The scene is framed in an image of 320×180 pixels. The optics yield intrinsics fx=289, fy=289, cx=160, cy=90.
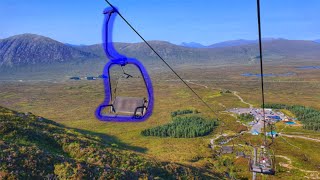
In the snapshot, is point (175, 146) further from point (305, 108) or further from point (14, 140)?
point (305, 108)

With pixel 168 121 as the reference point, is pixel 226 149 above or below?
below

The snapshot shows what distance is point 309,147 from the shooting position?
60719 mm

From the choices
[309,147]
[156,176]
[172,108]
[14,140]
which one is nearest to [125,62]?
[156,176]

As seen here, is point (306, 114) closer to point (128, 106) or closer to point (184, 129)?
point (184, 129)

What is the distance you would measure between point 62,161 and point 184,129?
54724mm

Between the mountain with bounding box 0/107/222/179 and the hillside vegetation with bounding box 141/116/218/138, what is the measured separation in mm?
39056

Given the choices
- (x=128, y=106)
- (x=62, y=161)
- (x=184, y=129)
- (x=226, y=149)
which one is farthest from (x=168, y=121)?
(x=128, y=106)

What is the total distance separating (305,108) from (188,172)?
263 ft

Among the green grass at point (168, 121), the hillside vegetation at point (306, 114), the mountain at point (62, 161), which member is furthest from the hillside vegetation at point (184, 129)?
the mountain at point (62, 161)

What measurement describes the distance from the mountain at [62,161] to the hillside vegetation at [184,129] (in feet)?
128

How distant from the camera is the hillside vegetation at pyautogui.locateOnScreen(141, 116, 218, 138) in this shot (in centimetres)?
7306

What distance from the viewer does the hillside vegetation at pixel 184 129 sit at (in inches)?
2876

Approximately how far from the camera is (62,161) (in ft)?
75.6

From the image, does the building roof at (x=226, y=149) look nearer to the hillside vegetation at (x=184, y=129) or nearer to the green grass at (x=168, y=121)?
the green grass at (x=168, y=121)
